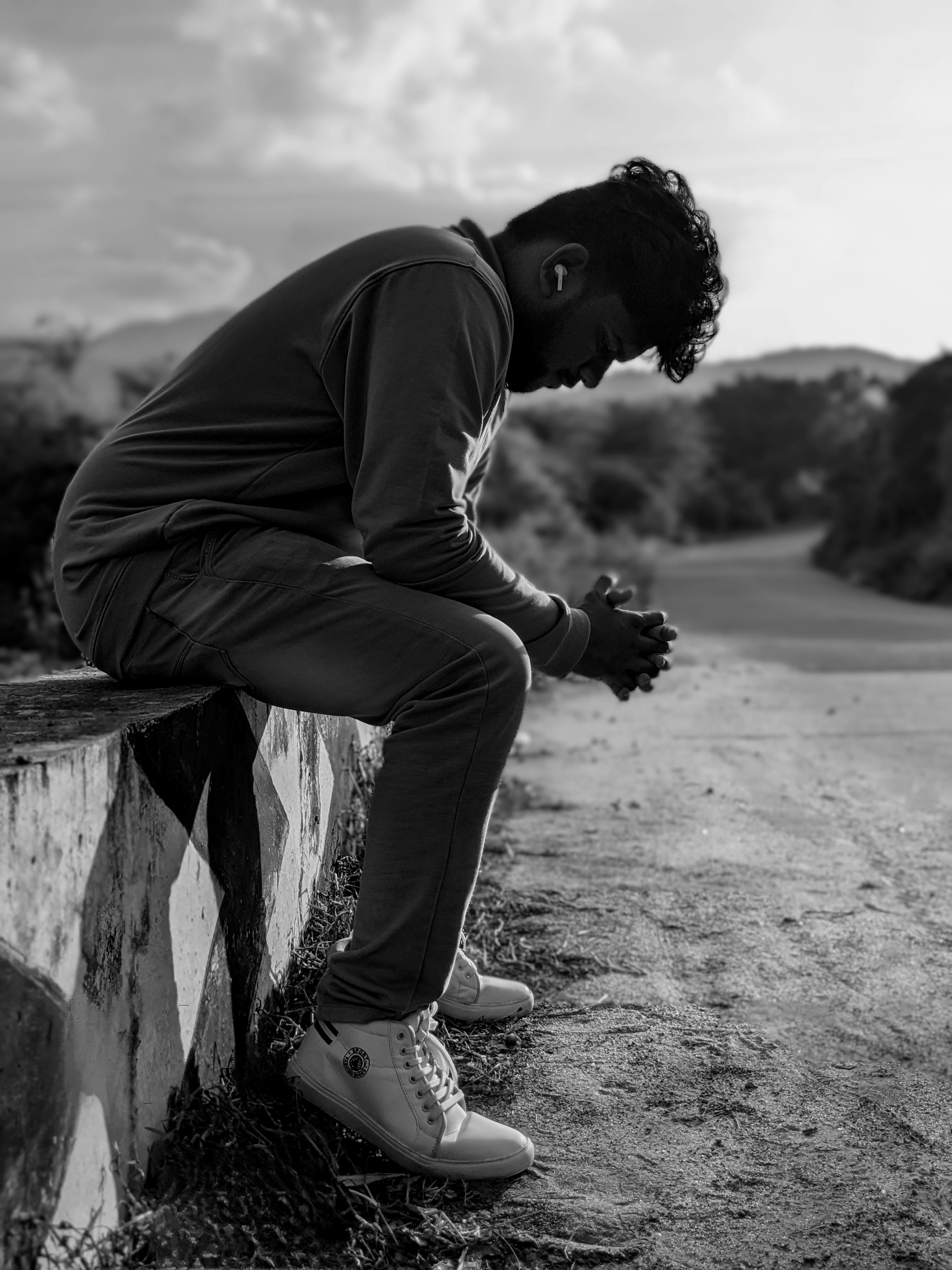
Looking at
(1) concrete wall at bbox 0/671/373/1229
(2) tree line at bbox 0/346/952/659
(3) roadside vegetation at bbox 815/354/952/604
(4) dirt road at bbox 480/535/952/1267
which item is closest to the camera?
(1) concrete wall at bbox 0/671/373/1229

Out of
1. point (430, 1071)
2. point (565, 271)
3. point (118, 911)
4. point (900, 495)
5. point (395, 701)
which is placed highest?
point (900, 495)

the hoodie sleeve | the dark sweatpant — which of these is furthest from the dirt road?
the hoodie sleeve

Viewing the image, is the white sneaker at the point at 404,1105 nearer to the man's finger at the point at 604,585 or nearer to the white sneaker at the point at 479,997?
the white sneaker at the point at 479,997

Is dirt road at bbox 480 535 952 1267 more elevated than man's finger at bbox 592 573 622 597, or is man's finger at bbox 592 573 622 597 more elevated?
man's finger at bbox 592 573 622 597

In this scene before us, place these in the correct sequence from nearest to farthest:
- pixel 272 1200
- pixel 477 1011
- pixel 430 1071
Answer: pixel 272 1200, pixel 430 1071, pixel 477 1011

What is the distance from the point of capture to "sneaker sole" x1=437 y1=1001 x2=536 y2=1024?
8.96 feet

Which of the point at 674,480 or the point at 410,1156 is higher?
the point at 674,480

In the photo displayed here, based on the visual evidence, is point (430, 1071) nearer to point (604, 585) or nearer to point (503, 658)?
point (503, 658)

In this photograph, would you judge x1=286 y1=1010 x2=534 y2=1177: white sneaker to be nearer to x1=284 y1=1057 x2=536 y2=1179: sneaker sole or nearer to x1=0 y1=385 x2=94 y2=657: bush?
x1=284 y1=1057 x2=536 y2=1179: sneaker sole

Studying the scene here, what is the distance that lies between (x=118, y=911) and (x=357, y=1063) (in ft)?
1.82

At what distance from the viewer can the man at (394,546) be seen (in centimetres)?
209

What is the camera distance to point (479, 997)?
2758 millimetres

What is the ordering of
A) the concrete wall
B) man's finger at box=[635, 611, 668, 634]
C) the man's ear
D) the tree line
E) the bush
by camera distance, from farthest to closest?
the tree line < the bush < man's finger at box=[635, 611, 668, 634] < the man's ear < the concrete wall

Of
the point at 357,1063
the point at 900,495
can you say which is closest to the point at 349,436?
the point at 357,1063
